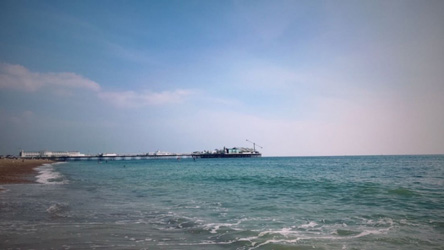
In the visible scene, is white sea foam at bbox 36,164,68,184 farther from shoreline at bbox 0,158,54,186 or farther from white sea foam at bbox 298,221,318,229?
white sea foam at bbox 298,221,318,229

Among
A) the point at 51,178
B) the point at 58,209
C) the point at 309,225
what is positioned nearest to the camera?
the point at 309,225

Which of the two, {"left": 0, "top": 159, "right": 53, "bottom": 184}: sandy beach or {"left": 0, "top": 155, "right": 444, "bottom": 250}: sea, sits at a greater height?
{"left": 0, "top": 155, "right": 444, "bottom": 250}: sea

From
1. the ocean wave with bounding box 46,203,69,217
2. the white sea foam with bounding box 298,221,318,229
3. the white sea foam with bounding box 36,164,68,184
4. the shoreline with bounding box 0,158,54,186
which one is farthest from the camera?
the white sea foam with bounding box 36,164,68,184

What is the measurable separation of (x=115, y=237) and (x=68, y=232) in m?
1.97

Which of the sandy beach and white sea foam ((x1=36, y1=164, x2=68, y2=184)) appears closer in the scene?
the sandy beach

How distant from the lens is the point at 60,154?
186 m

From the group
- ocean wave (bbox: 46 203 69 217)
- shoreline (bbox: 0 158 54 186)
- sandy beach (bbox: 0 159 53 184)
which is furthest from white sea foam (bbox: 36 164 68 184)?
ocean wave (bbox: 46 203 69 217)

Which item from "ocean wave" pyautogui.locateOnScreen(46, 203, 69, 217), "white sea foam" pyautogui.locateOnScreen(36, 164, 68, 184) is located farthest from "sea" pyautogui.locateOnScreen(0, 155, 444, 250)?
"white sea foam" pyautogui.locateOnScreen(36, 164, 68, 184)

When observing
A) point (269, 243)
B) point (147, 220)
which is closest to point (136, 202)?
point (147, 220)

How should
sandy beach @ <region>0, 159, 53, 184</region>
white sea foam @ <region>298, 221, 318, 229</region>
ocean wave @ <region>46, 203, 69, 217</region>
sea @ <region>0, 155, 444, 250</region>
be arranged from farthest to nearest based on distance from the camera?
1. sandy beach @ <region>0, 159, 53, 184</region>
2. ocean wave @ <region>46, 203, 69, 217</region>
3. white sea foam @ <region>298, 221, 318, 229</region>
4. sea @ <region>0, 155, 444, 250</region>

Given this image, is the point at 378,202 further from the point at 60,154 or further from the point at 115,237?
the point at 60,154

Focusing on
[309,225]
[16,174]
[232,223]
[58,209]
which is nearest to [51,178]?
[16,174]

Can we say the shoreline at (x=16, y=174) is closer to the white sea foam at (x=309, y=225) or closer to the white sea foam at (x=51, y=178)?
→ the white sea foam at (x=51, y=178)

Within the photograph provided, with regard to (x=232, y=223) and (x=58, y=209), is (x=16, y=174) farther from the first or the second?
(x=232, y=223)
